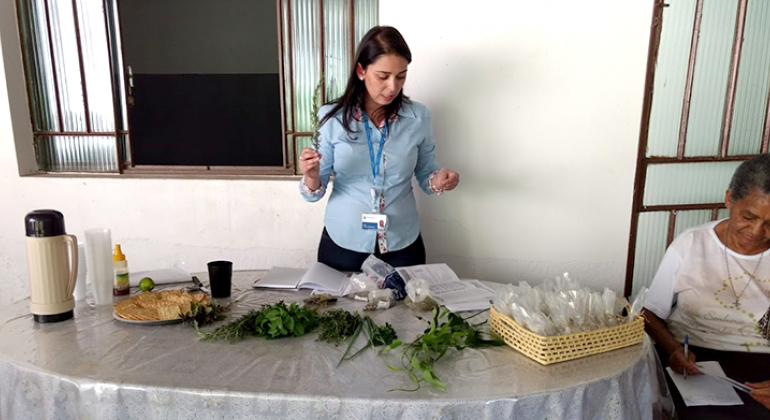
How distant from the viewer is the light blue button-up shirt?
6.59 feet

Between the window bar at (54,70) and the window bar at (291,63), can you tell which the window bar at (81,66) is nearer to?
the window bar at (54,70)

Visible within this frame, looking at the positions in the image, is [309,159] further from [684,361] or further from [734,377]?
[734,377]

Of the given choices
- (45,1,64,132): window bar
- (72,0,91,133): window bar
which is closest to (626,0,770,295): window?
(72,0,91,133): window bar

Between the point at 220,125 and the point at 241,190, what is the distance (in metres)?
2.80

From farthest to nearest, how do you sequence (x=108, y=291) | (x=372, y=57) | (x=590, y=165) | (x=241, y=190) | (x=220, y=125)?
(x=220, y=125)
(x=241, y=190)
(x=590, y=165)
(x=372, y=57)
(x=108, y=291)

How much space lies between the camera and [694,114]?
95.5 inches

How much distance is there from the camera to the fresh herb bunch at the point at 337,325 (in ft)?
4.20

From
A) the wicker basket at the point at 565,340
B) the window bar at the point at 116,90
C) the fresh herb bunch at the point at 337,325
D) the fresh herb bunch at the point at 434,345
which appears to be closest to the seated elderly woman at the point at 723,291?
the wicker basket at the point at 565,340

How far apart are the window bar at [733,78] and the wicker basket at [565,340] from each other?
169cm

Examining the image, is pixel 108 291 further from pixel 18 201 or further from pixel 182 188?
pixel 18 201

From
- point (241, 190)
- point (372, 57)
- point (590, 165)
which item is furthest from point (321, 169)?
point (590, 165)

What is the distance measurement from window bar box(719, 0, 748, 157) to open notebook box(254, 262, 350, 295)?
2.02 m

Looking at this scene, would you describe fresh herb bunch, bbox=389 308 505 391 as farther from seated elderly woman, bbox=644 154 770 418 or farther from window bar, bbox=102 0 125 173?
window bar, bbox=102 0 125 173

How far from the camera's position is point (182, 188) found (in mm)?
2660
